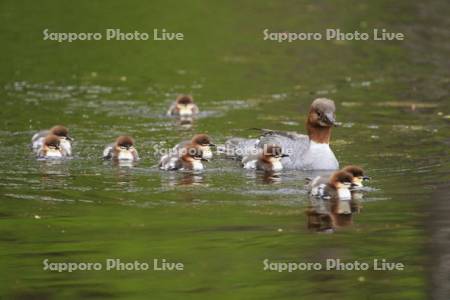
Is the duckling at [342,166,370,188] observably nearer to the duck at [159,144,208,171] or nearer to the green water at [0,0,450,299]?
the green water at [0,0,450,299]

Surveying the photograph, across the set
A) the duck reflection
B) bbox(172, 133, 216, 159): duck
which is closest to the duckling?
the duck reflection


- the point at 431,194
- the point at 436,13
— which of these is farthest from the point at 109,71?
the point at 431,194

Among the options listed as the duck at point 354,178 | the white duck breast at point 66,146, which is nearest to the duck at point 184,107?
the white duck breast at point 66,146

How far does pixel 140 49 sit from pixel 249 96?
16.9ft

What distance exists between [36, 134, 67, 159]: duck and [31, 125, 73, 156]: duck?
0.25 ft

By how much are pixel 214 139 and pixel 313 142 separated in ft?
7.53

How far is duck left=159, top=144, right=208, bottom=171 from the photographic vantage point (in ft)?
44.4

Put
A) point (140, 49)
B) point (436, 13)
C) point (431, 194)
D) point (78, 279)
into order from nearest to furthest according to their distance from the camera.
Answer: point (78, 279), point (431, 194), point (140, 49), point (436, 13)

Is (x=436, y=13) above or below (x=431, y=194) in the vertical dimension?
above

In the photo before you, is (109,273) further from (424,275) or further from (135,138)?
(135,138)

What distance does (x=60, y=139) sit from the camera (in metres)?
14.4

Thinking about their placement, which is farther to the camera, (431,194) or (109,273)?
(431,194)

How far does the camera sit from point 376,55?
22.4m

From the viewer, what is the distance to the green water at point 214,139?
907cm
